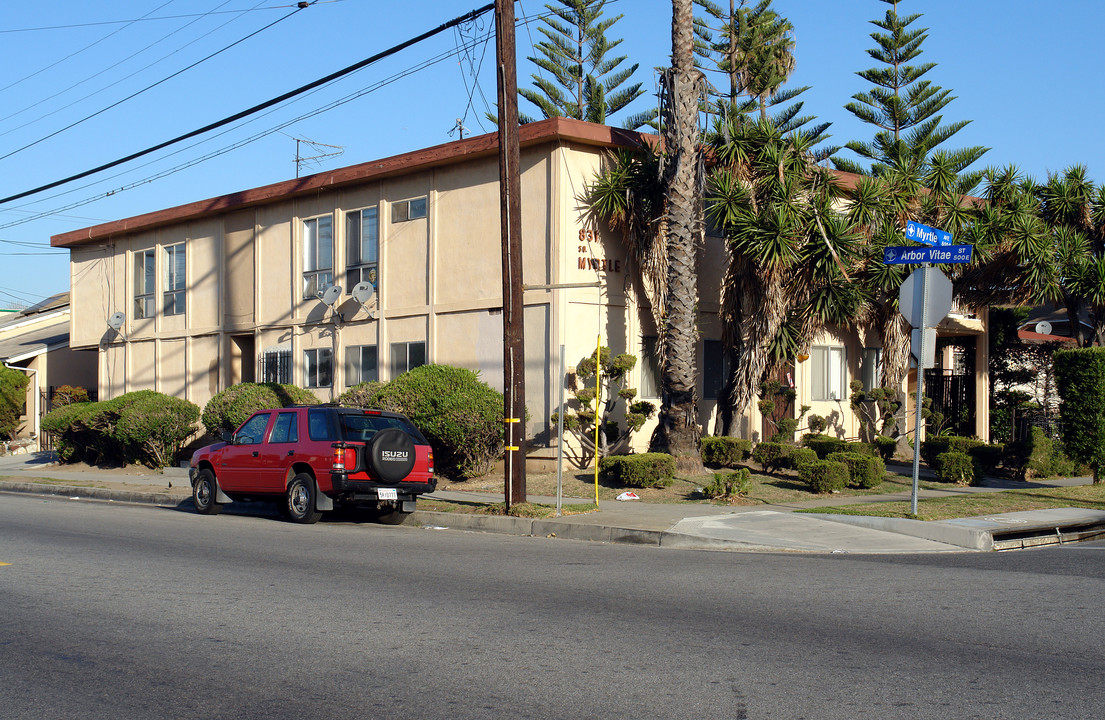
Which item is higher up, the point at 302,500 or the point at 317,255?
the point at 317,255

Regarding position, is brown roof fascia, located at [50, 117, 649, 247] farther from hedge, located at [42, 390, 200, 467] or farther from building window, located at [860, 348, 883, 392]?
building window, located at [860, 348, 883, 392]

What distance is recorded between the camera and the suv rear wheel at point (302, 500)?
14.5 m

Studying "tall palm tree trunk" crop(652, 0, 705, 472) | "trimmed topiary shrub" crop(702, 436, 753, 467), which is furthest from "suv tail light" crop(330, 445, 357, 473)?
"trimmed topiary shrub" crop(702, 436, 753, 467)

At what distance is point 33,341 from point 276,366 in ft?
56.5

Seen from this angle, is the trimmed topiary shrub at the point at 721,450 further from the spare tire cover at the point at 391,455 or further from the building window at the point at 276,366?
the building window at the point at 276,366

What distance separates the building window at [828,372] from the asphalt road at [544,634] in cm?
1290

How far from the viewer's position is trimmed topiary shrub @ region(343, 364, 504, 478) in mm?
18766

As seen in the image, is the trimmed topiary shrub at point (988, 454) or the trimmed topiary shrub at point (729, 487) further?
the trimmed topiary shrub at point (988, 454)

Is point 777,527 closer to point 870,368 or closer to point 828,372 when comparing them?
point 828,372

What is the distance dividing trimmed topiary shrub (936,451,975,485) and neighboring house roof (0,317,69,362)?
29.8 meters

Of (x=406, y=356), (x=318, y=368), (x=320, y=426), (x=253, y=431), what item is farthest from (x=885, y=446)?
(x=318, y=368)

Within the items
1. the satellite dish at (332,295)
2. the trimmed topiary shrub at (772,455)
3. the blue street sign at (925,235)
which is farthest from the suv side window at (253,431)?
the blue street sign at (925,235)

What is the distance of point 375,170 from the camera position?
23.0 meters

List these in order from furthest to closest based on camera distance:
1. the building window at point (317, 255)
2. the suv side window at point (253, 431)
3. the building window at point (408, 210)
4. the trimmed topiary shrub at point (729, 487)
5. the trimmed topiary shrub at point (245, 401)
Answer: the building window at point (317, 255) < the trimmed topiary shrub at point (245, 401) < the building window at point (408, 210) < the trimmed topiary shrub at point (729, 487) < the suv side window at point (253, 431)
